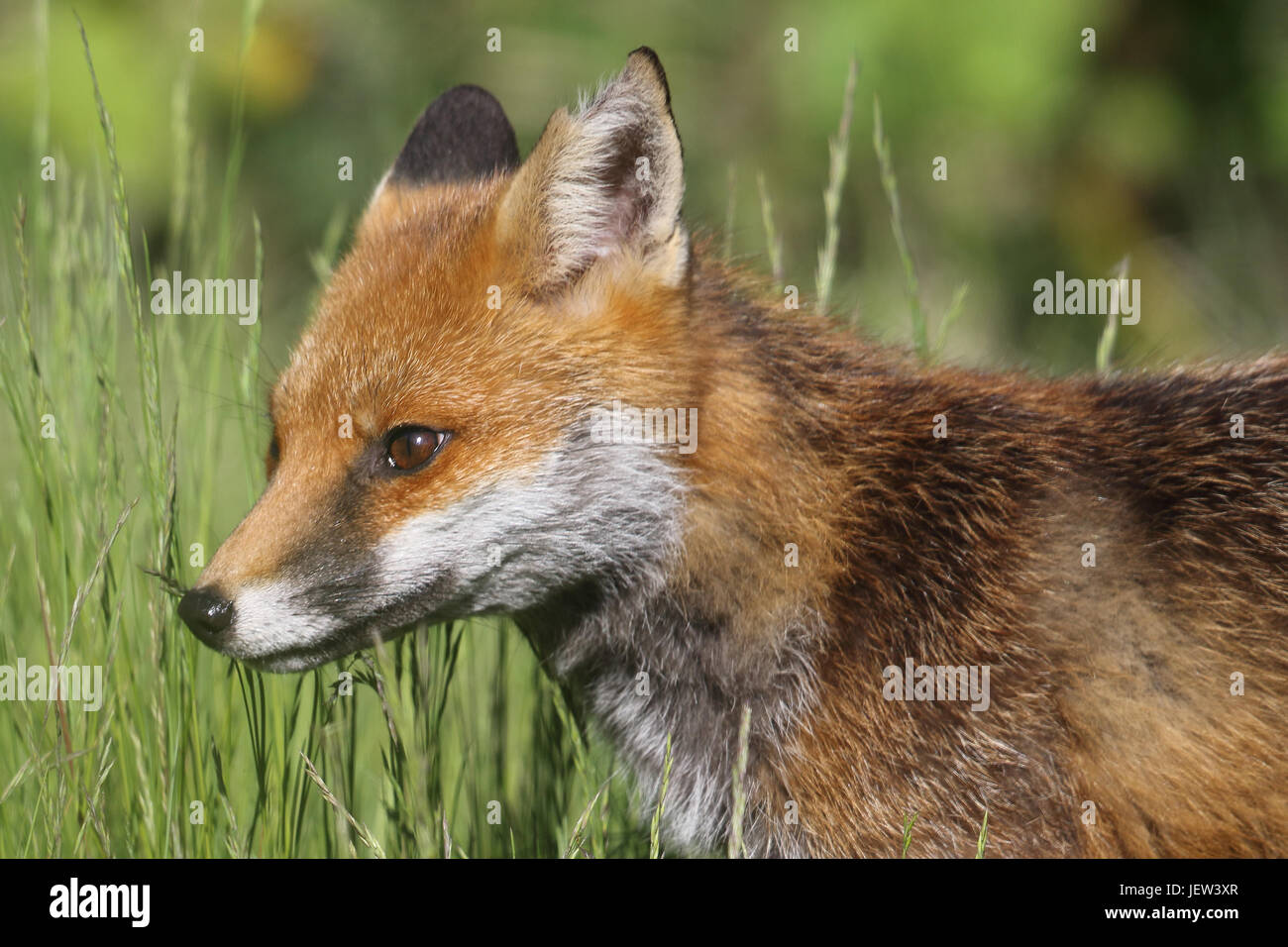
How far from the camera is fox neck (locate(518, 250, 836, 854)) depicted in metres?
3.53

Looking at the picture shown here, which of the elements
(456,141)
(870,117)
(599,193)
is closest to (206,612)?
(599,193)

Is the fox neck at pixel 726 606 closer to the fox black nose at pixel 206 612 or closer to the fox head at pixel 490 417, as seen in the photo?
the fox head at pixel 490 417

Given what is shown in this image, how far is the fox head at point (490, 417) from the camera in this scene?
327 cm

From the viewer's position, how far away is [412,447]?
3.39 metres

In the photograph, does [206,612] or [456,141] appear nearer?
[206,612]

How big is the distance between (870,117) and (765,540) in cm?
578

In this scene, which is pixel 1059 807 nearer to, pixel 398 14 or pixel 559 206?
pixel 559 206

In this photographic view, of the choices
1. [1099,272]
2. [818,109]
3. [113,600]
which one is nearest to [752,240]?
[818,109]

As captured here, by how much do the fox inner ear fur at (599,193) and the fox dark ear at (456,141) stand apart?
0.94 m

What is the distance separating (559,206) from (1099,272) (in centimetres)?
669

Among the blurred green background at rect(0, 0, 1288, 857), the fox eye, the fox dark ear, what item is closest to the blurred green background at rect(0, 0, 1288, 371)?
the blurred green background at rect(0, 0, 1288, 857)

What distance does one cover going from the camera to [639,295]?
3594mm

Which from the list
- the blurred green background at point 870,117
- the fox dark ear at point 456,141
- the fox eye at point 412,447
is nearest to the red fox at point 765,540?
the fox eye at point 412,447

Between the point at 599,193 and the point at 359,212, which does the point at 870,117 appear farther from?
the point at 599,193
